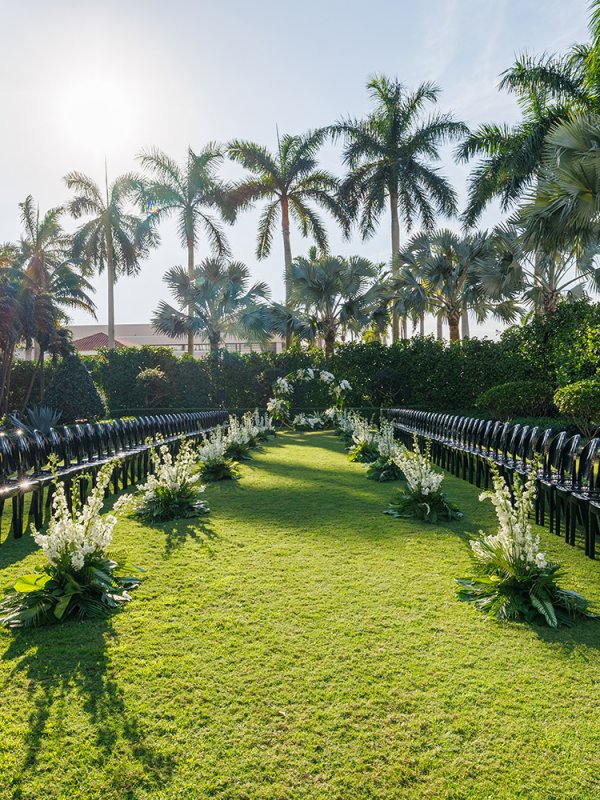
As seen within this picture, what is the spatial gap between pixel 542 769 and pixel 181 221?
101ft

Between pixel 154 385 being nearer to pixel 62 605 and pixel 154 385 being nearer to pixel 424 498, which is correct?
pixel 424 498

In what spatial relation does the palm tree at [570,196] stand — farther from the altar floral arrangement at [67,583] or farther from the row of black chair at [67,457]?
the altar floral arrangement at [67,583]

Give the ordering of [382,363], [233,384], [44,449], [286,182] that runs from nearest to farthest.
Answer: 1. [44,449]
2. [382,363]
3. [233,384]
4. [286,182]

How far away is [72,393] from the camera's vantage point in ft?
52.3

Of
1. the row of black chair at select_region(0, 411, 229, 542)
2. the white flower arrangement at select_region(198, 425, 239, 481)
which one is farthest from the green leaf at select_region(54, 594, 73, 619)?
the white flower arrangement at select_region(198, 425, 239, 481)

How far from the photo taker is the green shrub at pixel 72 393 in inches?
628

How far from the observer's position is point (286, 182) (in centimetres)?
2852

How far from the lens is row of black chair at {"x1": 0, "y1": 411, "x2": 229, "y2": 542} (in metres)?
5.81

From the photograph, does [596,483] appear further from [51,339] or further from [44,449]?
[51,339]

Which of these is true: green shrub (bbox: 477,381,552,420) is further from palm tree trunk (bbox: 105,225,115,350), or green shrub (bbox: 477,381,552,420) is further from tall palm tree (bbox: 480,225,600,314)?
palm tree trunk (bbox: 105,225,115,350)

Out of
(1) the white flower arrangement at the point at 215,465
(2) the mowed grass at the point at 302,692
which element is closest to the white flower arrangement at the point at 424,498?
(2) the mowed grass at the point at 302,692

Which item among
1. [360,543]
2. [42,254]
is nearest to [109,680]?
[360,543]

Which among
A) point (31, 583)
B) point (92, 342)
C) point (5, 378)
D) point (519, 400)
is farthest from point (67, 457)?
point (92, 342)

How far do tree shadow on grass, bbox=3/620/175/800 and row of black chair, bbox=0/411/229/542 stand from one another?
1182 millimetres
